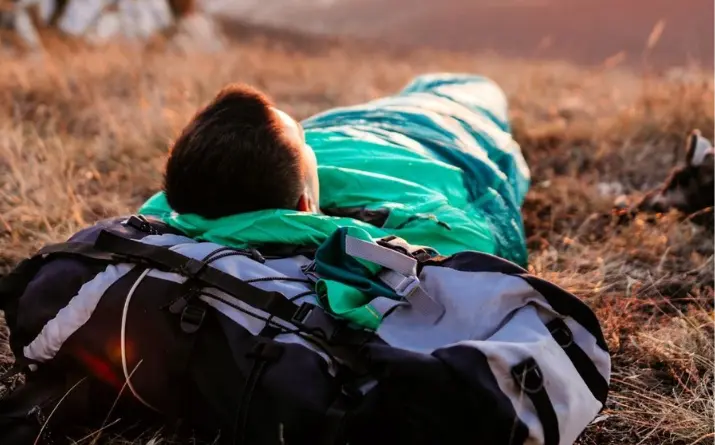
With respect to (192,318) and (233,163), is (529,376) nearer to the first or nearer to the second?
(192,318)

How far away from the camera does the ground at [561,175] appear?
177cm

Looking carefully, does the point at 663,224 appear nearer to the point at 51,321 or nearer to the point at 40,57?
the point at 51,321

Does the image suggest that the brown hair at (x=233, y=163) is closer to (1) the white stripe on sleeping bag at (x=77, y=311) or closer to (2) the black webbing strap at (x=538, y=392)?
(1) the white stripe on sleeping bag at (x=77, y=311)

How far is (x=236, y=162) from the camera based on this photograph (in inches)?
62.3

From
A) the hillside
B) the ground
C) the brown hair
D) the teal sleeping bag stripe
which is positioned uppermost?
the brown hair

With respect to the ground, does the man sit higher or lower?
higher

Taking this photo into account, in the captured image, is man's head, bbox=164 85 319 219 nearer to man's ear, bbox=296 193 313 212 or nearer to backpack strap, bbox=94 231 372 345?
man's ear, bbox=296 193 313 212

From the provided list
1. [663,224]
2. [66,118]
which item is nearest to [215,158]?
[663,224]

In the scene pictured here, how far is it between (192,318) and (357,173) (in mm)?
875

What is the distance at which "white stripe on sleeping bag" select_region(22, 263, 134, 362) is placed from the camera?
4.66 feet

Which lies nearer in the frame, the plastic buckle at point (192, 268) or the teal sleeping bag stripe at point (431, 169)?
the plastic buckle at point (192, 268)

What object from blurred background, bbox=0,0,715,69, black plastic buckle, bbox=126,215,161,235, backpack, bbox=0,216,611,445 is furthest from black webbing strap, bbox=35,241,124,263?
blurred background, bbox=0,0,715,69

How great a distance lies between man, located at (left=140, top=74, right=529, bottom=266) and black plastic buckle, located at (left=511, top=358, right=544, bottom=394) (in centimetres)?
Answer: 57

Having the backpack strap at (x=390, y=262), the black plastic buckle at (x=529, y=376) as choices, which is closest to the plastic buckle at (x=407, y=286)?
the backpack strap at (x=390, y=262)
